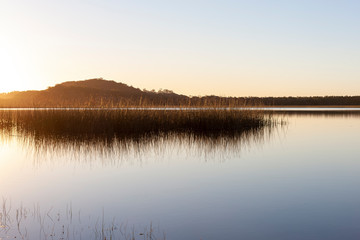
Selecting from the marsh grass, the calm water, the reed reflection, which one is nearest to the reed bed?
the reed reflection

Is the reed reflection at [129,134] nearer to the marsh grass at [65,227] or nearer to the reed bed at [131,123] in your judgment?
the reed bed at [131,123]

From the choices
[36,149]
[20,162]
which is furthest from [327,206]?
[36,149]

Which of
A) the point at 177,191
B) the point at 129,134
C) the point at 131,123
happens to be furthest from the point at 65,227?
the point at 131,123

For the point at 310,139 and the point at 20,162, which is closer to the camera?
the point at 20,162

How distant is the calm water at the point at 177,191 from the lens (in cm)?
481

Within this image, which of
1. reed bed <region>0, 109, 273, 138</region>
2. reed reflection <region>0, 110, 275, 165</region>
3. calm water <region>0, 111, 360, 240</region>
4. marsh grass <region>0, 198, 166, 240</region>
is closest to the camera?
marsh grass <region>0, 198, 166, 240</region>

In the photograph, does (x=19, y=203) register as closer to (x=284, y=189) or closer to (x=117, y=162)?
(x=117, y=162)

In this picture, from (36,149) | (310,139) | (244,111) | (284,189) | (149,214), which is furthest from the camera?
(244,111)

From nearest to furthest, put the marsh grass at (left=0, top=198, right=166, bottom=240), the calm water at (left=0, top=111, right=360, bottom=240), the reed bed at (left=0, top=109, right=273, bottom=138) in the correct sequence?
the marsh grass at (left=0, top=198, right=166, bottom=240) → the calm water at (left=0, top=111, right=360, bottom=240) → the reed bed at (left=0, top=109, right=273, bottom=138)

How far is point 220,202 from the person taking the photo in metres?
6.07

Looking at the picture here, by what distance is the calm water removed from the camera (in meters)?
4.81

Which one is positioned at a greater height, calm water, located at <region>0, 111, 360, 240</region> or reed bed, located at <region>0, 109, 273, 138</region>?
reed bed, located at <region>0, 109, 273, 138</region>

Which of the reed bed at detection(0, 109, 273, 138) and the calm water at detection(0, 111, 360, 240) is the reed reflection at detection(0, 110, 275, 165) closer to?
the reed bed at detection(0, 109, 273, 138)

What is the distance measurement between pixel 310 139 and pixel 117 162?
10.1m
